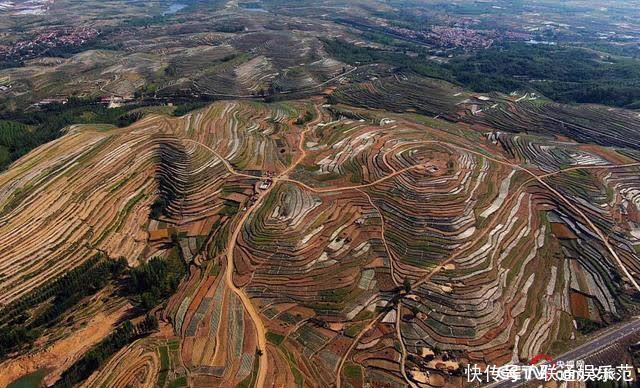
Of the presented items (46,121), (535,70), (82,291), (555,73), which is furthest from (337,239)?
(555,73)

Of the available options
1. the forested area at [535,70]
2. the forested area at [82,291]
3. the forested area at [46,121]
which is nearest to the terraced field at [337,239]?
the forested area at [82,291]

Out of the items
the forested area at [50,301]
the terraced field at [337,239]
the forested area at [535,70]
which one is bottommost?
the forested area at [50,301]

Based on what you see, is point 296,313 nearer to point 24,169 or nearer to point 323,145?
point 323,145

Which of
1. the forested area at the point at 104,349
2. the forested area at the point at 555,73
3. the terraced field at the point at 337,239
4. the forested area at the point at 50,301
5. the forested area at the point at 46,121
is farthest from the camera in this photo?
the forested area at the point at 555,73

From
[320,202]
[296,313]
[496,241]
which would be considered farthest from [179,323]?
[496,241]

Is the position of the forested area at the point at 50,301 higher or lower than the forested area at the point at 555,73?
lower

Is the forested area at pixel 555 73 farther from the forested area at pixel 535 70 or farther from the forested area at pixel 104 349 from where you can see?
the forested area at pixel 104 349

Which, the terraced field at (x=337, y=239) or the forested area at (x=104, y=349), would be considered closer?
the forested area at (x=104, y=349)

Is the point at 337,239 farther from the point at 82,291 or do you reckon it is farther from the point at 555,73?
the point at 555,73

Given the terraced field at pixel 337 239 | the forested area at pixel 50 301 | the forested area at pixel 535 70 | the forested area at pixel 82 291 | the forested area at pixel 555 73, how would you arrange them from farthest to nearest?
the forested area at pixel 535 70 → the forested area at pixel 555 73 → the forested area at pixel 82 291 → the forested area at pixel 50 301 → the terraced field at pixel 337 239
